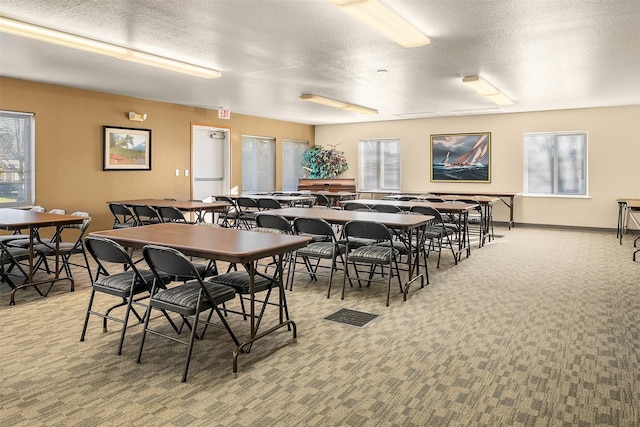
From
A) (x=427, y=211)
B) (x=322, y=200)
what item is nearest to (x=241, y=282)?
(x=427, y=211)

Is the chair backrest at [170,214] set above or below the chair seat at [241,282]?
above

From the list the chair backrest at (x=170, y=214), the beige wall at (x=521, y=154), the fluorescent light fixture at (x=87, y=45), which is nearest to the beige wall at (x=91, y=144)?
the chair backrest at (x=170, y=214)

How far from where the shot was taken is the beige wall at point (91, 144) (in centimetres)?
759

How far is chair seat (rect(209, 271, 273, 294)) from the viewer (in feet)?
11.3

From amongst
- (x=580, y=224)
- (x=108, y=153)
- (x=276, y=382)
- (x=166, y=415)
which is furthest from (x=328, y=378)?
(x=580, y=224)

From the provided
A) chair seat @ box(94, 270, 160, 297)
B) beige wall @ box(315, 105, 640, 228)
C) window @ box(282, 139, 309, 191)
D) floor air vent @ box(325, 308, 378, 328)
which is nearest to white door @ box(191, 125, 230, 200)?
window @ box(282, 139, 309, 191)

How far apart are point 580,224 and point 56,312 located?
10346 millimetres

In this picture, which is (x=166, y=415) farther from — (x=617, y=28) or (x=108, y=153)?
(x=108, y=153)

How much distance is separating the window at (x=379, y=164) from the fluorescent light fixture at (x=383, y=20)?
27.6 feet

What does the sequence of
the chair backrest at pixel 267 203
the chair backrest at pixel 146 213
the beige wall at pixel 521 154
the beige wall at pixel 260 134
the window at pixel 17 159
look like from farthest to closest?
the beige wall at pixel 521 154, the chair backrest at pixel 267 203, the beige wall at pixel 260 134, the window at pixel 17 159, the chair backrest at pixel 146 213

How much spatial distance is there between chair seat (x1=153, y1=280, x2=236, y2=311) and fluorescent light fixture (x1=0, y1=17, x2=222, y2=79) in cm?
307

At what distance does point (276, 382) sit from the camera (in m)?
2.92

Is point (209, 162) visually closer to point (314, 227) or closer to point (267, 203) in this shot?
point (267, 203)

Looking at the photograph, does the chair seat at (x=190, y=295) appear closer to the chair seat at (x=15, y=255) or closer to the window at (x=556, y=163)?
the chair seat at (x=15, y=255)
